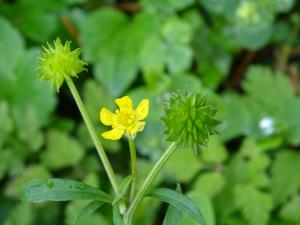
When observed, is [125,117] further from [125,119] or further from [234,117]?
[234,117]

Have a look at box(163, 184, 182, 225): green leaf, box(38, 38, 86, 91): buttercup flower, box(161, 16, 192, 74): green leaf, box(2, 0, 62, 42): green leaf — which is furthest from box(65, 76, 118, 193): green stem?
box(2, 0, 62, 42): green leaf

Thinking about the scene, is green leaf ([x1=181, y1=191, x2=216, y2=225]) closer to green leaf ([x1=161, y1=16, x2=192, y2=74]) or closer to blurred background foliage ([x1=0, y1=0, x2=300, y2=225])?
blurred background foliage ([x1=0, y1=0, x2=300, y2=225])

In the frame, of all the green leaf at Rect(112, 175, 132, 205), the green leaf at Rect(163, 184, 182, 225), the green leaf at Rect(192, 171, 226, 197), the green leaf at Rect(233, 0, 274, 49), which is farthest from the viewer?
the green leaf at Rect(233, 0, 274, 49)

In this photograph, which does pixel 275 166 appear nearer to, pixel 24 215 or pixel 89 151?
pixel 89 151

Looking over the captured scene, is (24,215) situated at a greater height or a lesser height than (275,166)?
greater

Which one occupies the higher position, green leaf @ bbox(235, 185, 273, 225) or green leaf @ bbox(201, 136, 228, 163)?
green leaf @ bbox(201, 136, 228, 163)

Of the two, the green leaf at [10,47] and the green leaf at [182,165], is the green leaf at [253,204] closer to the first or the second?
the green leaf at [182,165]

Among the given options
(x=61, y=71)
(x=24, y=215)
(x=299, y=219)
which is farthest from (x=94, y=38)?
(x=61, y=71)
